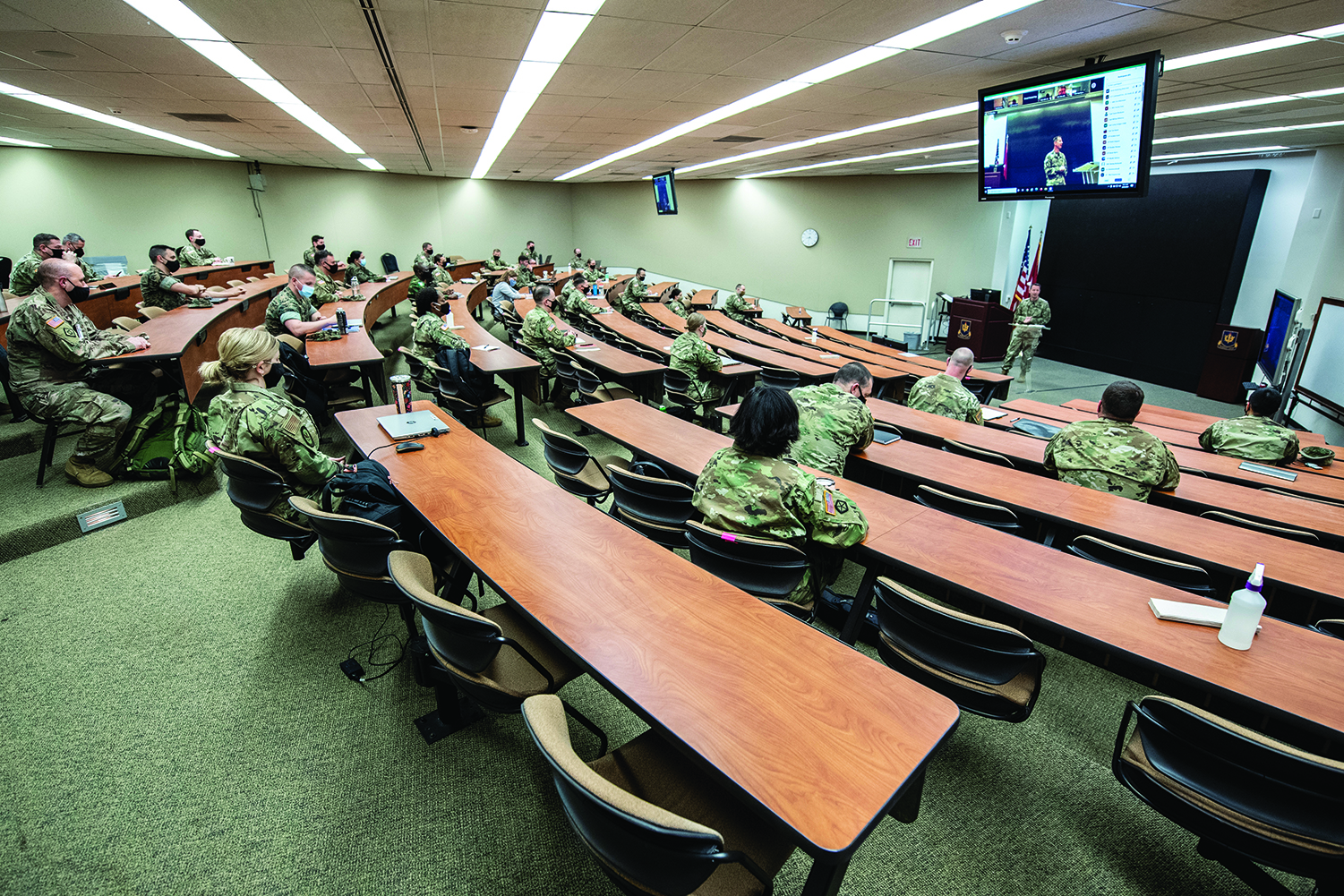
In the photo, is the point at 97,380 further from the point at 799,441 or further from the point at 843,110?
the point at 843,110

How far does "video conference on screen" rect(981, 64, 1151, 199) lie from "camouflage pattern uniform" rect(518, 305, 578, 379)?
159 inches

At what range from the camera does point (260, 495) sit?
8.88ft

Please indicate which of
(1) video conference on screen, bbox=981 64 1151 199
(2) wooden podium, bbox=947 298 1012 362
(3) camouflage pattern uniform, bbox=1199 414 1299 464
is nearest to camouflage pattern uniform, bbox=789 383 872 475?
(1) video conference on screen, bbox=981 64 1151 199

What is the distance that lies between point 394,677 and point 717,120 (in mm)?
6326

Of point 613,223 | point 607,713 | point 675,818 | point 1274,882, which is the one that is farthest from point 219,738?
point 613,223

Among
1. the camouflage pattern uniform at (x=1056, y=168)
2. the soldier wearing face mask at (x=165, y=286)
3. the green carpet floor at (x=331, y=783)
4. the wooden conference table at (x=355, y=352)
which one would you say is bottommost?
the green carpet floor at (x=331, y=783)

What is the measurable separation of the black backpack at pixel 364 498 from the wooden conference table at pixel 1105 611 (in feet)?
6.68

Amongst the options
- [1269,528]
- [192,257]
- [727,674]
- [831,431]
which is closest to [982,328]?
[1269,528]

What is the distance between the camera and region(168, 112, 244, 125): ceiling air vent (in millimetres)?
6449

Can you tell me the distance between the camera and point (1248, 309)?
27.6 feet

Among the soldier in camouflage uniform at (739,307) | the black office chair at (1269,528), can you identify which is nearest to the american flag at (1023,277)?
the soldier in camouflage uniform at (739,307)

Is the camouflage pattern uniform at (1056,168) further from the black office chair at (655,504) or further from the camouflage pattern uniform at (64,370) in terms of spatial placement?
the camouflage pattern uniform at (64,370)

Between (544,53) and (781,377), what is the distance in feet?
11.3

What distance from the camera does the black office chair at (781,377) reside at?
5.79 m
